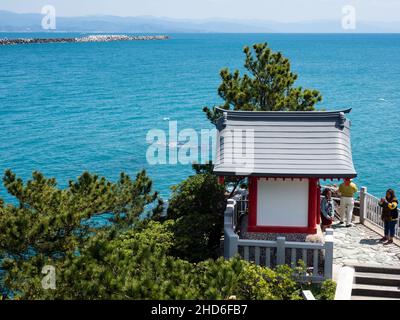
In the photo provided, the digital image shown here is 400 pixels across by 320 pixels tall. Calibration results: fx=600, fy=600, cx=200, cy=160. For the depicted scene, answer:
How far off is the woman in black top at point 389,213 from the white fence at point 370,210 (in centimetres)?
167

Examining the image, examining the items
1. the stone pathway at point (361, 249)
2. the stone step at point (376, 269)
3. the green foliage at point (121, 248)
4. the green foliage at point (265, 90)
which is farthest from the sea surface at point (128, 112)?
the stone step at point (376, 269)

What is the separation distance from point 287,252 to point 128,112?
52.0 meters

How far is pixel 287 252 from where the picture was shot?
47.1ft

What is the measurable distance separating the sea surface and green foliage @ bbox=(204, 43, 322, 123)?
52.1ft

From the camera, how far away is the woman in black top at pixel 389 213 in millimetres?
16078

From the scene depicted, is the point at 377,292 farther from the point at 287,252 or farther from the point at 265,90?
the point at 265,90

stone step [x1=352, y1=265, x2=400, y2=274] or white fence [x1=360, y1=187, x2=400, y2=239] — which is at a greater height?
white fence [x1=360, y1=187, x2=400, y2=239]

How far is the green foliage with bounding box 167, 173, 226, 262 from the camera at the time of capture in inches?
615

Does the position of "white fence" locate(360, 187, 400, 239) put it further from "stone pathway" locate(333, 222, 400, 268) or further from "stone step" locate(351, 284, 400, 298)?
"stone step" locate(351, 284, 400, 298)

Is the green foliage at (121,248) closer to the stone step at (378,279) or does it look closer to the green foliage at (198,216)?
the green foliage at (198,216)

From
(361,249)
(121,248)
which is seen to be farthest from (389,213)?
(121,248)

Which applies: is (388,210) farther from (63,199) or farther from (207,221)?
(63,199)

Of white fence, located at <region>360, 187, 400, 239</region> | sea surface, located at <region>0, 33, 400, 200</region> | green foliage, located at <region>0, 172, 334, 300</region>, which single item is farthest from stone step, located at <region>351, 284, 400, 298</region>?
sea surface, located at <region>0, 33, 400, 200</region>
